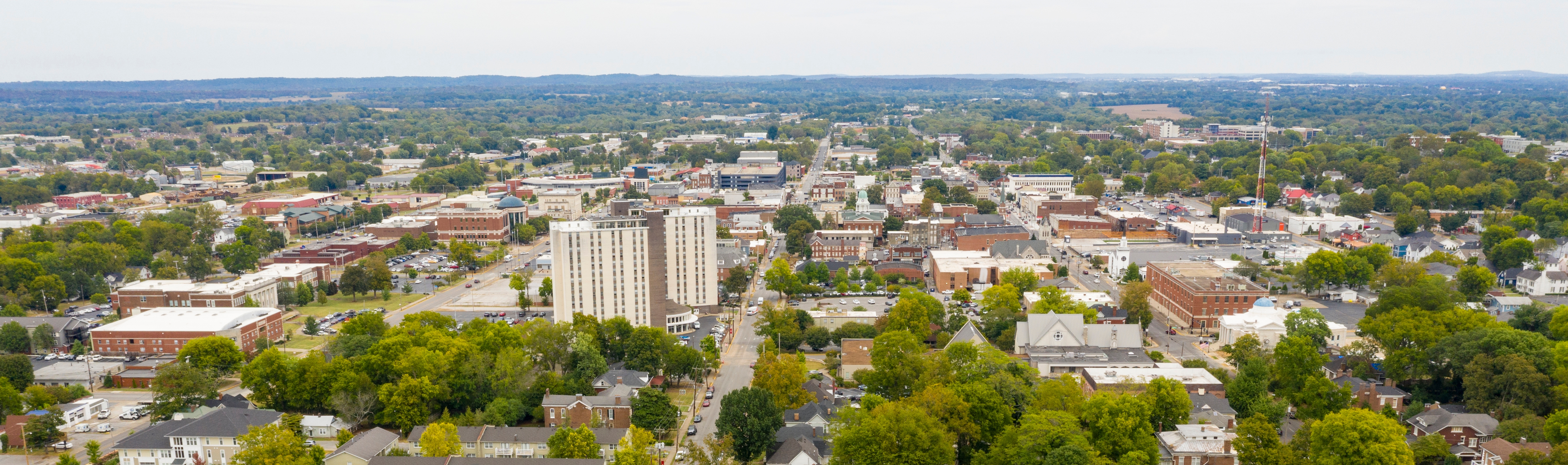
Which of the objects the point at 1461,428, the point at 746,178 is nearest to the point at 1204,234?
the point at 1461,428

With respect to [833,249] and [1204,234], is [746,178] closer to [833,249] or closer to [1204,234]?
[833,249]

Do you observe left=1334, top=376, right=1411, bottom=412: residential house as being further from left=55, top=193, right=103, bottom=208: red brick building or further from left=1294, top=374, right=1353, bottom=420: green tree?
left=55, top=193, right=103, bottom=208: red brick building

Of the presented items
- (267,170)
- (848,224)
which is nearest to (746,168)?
(848,224)

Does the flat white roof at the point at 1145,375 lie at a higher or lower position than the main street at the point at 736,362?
higher

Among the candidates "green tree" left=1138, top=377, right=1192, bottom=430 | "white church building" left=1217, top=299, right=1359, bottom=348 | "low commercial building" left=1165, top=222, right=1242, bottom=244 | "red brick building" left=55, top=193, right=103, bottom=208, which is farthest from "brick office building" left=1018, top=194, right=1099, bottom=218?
"red brick building" left=55, top=193, right=103, bottom=208

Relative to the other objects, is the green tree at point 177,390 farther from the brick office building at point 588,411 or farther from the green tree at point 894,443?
the green tree at point 894,443

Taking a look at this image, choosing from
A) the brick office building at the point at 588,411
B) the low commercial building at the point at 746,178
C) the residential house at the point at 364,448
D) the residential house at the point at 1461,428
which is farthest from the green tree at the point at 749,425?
the low commercial building at the point at 746,178
